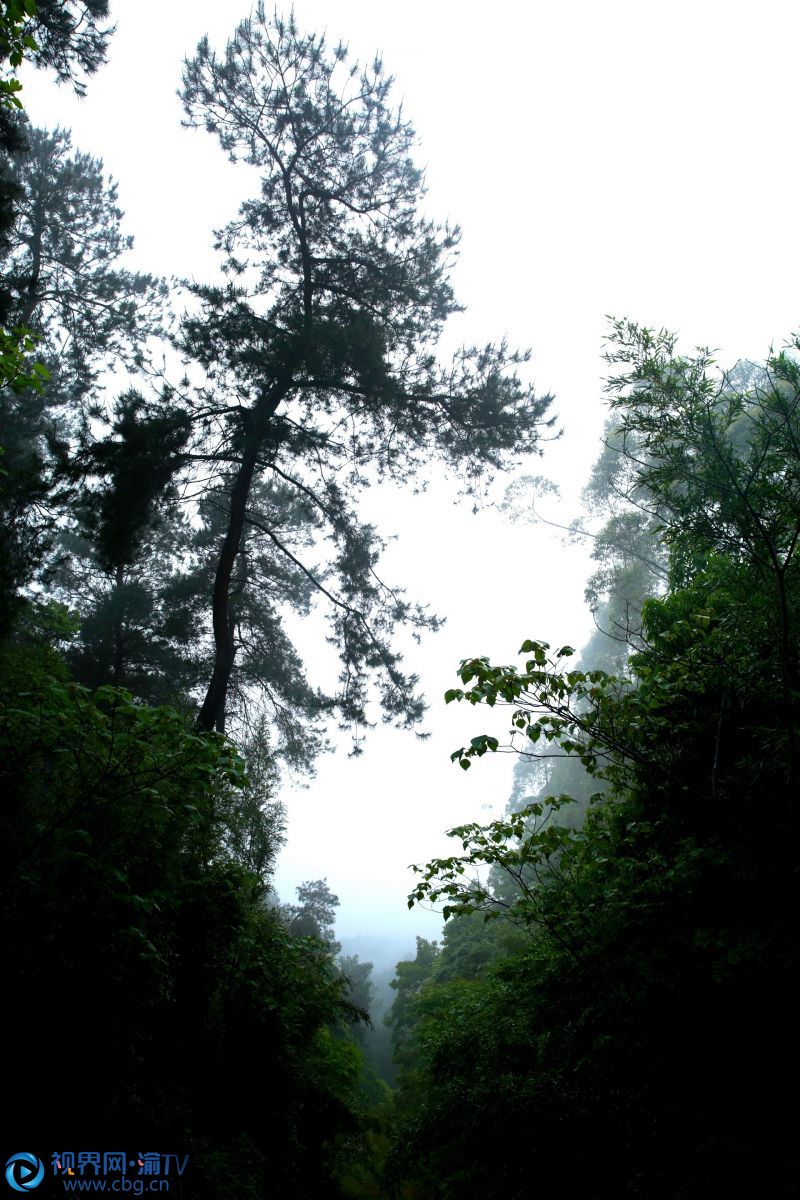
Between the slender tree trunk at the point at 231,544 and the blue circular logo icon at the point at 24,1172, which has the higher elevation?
the slender tree trunk at the point at 231,544

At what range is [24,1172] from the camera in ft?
8.70

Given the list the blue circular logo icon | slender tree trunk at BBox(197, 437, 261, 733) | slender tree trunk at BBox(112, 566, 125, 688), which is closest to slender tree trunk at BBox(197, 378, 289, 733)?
slender tree trunk at BBox(197, 437, 261, 733)

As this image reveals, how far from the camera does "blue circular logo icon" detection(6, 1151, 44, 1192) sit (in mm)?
2600

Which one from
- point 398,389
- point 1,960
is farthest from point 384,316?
point 1,960

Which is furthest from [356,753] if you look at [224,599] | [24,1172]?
[24,1172]

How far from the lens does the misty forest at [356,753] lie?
309 cm

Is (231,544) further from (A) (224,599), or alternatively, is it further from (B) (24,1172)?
(B) (24,1172)

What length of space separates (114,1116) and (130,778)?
1.77 m

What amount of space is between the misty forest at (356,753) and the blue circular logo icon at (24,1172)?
12cm

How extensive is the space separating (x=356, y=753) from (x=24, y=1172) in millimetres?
7083

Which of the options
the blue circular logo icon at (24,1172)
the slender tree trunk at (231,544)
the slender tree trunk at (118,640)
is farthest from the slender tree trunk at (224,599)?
the slender tree trunk at (118,640)

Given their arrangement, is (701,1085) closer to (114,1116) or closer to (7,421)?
(114,1116)

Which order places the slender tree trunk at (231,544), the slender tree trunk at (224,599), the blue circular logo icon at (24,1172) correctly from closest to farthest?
the blue circular logo icon at (24,1172)
the slender tree trunk at (224,599)
the slender tree trunk at (231,544)

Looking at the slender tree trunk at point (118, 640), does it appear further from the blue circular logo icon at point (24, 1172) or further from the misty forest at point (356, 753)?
the blue circular logo icon at point (24, 1172)
